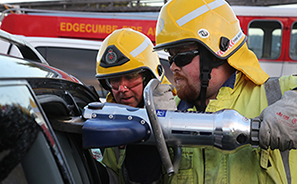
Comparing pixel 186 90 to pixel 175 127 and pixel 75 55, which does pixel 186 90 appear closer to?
pixel 175 127

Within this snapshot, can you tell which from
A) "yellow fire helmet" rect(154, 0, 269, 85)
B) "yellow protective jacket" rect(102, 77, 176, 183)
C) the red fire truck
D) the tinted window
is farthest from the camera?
the red fire truck

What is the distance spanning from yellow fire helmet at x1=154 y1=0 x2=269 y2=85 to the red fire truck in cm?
523

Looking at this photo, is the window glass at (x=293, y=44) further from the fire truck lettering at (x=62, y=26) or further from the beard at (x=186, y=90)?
the beard at (x=186, y=90)

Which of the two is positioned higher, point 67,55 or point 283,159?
point 283,159

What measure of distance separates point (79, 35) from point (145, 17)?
5.80ft

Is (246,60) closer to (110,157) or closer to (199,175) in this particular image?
(199,175)

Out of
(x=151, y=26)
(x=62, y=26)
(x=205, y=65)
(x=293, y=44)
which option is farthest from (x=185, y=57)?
(x=293, y=44)

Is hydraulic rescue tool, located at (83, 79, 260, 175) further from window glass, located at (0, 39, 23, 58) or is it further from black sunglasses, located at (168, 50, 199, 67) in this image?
window glass, located at (0, 39, 23, 58)


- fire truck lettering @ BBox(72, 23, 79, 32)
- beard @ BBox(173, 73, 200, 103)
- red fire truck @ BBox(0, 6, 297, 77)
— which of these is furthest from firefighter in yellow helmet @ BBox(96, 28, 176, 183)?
fire truck lettering @ BBox(72, 23, 79, 32)

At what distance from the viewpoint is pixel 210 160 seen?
5.26 feet

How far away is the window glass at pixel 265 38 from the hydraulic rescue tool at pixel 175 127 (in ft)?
24.3

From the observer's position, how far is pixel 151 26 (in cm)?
709

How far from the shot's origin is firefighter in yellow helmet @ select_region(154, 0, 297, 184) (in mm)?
1546

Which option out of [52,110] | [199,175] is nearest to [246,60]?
[199,175]
